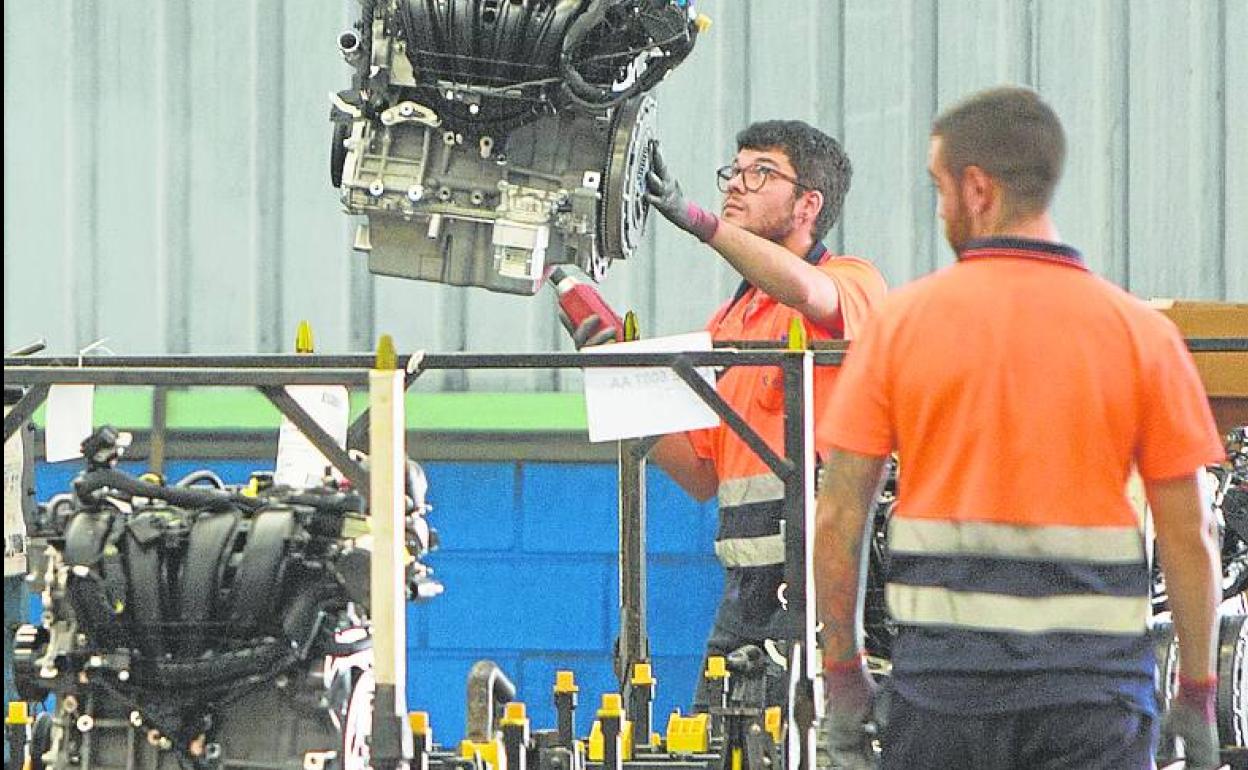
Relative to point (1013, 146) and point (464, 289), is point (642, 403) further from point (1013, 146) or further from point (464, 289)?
point (464, 289)

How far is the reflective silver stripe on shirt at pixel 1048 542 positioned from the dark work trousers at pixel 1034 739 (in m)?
0.22

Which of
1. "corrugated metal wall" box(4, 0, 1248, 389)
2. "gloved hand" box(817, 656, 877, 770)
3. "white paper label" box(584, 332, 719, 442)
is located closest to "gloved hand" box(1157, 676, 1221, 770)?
"gloved hand" box(817, 656, 877, 770)

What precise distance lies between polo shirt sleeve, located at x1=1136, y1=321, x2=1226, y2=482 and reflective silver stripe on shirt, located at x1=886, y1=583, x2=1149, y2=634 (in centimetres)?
20

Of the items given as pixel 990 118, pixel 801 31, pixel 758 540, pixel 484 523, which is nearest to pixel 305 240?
pixel 484 523

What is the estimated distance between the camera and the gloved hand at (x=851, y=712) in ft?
11.0

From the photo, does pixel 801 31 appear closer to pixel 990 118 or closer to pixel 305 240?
pixel 305 240

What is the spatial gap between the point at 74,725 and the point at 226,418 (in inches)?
119

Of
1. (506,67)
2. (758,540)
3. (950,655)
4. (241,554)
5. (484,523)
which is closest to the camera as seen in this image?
(950,655)

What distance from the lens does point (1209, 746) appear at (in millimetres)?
3293

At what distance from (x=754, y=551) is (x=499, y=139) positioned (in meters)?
1.20

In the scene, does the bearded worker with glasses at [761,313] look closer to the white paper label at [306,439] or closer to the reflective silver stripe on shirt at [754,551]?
the reflective silver stripe on shirt at [754,551]

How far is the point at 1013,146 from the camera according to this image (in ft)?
10.5

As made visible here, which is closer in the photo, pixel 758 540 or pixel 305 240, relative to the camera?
pixel 758 540

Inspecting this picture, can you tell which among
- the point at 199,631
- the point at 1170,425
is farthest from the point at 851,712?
the point at 199,631
